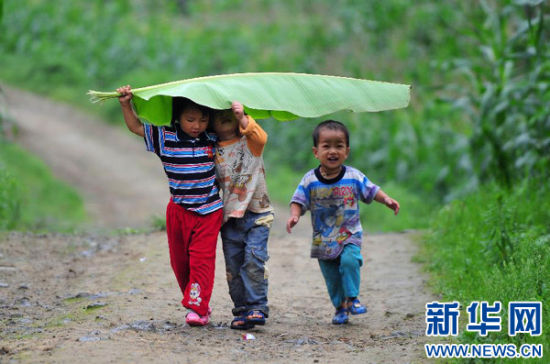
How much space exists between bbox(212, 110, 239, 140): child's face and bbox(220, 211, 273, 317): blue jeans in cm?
54

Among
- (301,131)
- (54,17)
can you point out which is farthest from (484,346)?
(54,17)

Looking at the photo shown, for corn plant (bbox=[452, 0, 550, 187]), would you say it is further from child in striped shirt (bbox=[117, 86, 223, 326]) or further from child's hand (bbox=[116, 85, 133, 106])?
child's hand (bbox=[116, 85, 133, 106])

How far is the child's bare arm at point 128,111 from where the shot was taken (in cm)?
482

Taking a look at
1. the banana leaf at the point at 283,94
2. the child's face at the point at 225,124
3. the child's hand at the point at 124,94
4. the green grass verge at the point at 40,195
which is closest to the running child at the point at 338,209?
the banana leaf at the point at 283,94

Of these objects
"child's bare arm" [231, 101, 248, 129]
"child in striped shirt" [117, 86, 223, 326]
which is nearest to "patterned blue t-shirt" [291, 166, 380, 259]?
"child in striped shirt" [117, 86, 223, 326]

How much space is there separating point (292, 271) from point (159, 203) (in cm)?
604

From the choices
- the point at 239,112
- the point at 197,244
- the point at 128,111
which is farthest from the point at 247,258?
the point at 128,111

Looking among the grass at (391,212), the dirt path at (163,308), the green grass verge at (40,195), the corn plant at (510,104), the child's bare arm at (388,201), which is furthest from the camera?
the green grass verge at (40,195)

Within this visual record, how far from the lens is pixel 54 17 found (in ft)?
76.2

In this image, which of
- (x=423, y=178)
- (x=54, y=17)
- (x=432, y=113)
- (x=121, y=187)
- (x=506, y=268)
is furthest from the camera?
(x=54, y=17)

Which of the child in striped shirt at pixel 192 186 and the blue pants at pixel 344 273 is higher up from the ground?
the child in striped shirt at pixel 192 186

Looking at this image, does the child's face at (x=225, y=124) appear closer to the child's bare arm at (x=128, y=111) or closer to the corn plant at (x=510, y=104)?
the child's bare arm at (x=128, y=111)

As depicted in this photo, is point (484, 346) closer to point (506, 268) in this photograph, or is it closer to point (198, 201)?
point (506, 268)

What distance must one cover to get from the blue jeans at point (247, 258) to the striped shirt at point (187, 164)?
26cm
